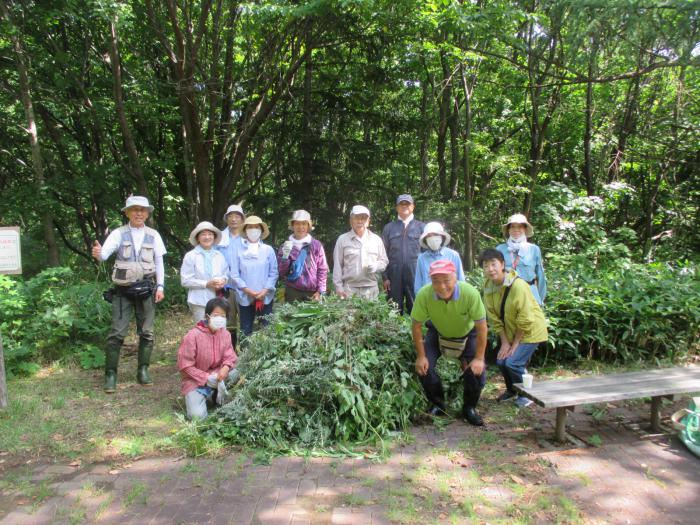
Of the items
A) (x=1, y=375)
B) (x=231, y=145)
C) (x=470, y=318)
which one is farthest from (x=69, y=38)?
(x=470, y=318)

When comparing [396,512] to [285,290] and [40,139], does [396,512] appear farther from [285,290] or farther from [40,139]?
[40,139]

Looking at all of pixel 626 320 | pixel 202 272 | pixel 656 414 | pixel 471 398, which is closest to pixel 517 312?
pixel 471 398

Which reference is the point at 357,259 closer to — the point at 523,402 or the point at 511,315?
the point at 511,315

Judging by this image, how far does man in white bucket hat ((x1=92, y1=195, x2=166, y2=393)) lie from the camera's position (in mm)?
5402

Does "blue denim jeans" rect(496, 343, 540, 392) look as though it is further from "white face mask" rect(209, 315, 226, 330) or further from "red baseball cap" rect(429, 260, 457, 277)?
"white face mask" rect(209, 315, 226, 330)

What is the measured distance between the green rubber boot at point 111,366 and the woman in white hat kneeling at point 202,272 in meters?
0.94

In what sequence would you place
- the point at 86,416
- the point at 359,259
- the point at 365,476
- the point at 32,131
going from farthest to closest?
the point at 32,131, the point at 359,259, the point at 86,416, the point at 365,476

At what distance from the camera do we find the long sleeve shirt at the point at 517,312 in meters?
4.62

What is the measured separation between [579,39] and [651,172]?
8.21m

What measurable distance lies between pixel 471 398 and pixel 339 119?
26.6 feet

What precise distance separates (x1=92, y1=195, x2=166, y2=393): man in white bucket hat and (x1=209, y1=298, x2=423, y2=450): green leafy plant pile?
1.55m

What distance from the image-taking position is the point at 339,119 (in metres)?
11.2

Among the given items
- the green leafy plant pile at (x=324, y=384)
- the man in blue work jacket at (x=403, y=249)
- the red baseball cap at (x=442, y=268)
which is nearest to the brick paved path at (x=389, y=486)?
the green leafy plant pile at (x=324, y=384)

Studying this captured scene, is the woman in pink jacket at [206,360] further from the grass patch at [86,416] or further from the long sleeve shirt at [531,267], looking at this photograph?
the long sleeve shirt at [531,267]
